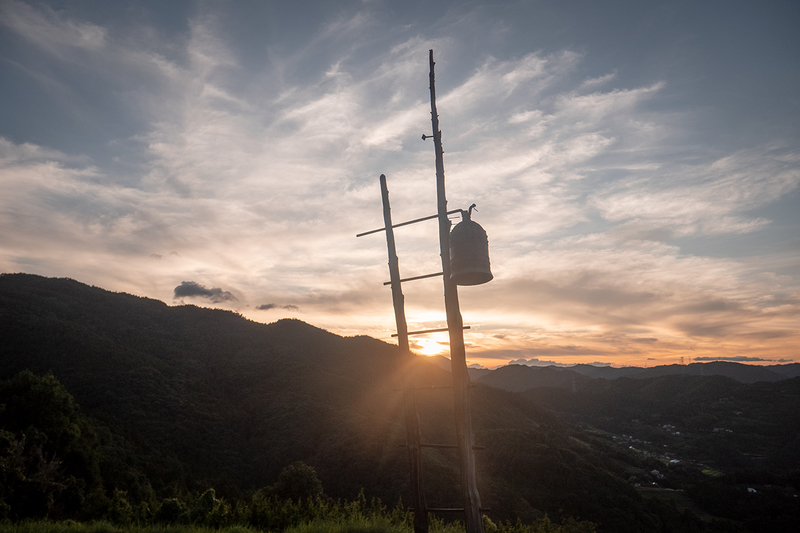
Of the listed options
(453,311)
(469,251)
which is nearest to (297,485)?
(453,311)

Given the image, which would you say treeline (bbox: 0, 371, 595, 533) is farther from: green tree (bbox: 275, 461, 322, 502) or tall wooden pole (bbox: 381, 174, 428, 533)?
tall wooden pole (bbox: 381, 174, 428, 533)

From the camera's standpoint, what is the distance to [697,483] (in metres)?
83.0

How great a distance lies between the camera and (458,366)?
289 inches

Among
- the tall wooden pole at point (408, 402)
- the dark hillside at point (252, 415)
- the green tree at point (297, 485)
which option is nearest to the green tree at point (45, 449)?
the dark hillside at point (252, 415)

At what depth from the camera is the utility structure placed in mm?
6652

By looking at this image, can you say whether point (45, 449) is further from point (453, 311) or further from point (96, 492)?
point (453, 311)

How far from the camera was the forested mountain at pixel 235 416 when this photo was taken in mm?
30470

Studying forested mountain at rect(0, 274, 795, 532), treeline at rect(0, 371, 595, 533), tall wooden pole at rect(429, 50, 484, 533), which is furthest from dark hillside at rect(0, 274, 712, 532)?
tall wooden pole at rect(429, 50, 484, 533)

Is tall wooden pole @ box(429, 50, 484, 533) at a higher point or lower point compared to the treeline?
higher

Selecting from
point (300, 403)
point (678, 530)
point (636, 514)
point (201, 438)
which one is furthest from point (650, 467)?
point (201, 438)

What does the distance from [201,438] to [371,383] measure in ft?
Answer: 101

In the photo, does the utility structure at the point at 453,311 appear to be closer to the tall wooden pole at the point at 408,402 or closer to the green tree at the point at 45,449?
the tall wooden pole at the point at 408,402

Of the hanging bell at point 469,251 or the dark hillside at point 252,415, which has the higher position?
the hanging bell at point 469,251

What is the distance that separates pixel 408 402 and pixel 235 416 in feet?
142
